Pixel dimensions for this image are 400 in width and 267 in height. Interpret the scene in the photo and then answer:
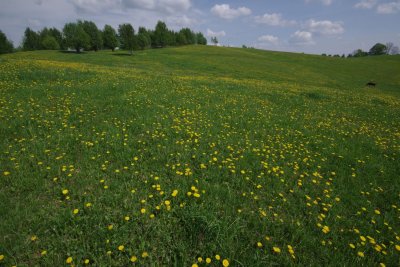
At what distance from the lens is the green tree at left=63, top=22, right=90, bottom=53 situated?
56688mm

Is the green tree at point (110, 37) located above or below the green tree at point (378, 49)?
below

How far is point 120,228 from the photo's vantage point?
Answer: 10.8 feet

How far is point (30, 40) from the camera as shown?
79188 millimetres

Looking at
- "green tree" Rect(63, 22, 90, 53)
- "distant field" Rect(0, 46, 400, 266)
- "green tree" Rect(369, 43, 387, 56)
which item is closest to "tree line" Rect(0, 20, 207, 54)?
"green tree" Rect(63, 22, 90, 53)

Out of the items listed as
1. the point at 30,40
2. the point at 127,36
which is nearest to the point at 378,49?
the point at 127,36

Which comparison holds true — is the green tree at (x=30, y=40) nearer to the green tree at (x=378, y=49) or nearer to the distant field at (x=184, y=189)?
the distant field at (x=184, y=189)

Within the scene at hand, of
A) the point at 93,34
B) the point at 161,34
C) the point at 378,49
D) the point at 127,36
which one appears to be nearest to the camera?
the point at 127,36

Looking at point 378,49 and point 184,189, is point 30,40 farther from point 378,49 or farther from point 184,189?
point 378,49

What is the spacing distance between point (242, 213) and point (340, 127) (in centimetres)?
776

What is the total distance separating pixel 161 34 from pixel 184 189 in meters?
84.0

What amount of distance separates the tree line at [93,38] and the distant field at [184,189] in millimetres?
53503

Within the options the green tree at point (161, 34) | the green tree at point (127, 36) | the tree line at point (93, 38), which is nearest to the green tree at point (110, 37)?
the tree line at point (93, 38)

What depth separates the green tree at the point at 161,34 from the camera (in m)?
77.7

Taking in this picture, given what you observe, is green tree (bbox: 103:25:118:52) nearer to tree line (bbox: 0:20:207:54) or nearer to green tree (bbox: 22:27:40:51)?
tree line (bbox: 0:20:207:54)
